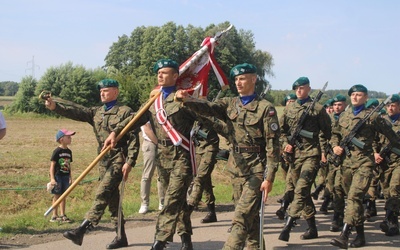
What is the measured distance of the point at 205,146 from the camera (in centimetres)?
878

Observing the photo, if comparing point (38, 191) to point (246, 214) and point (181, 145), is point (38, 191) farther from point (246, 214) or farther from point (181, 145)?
point (246, 214)

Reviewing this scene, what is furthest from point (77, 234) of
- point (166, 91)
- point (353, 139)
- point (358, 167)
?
point (353, 139)

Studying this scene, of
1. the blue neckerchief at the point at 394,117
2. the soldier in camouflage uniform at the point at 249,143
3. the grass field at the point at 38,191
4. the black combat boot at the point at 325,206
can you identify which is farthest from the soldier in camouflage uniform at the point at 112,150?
the blue neckerchief at the point at 394,117

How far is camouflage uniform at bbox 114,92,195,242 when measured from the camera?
6051 mm

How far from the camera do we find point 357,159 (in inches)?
300

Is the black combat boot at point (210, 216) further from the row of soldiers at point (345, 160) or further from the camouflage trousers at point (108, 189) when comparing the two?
the camouflage trousers at point (108, 189)

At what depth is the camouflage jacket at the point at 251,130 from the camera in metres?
5.69

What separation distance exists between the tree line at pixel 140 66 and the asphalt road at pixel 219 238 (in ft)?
98.1

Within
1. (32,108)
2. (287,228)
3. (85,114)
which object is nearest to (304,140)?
(287,228)

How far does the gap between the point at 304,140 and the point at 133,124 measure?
9.71 feet

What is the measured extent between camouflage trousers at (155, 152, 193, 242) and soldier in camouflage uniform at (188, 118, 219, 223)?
6.14ft

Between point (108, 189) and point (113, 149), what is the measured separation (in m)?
0.56

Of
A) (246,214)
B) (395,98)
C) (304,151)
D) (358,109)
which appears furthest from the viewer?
(395,98)

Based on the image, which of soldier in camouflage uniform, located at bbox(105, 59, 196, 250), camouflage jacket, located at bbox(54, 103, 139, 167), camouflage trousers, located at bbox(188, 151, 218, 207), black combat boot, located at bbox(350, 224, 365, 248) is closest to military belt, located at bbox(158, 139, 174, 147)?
soldier in camouflage uniform, located at bbox(105, 59, 196, 250)
